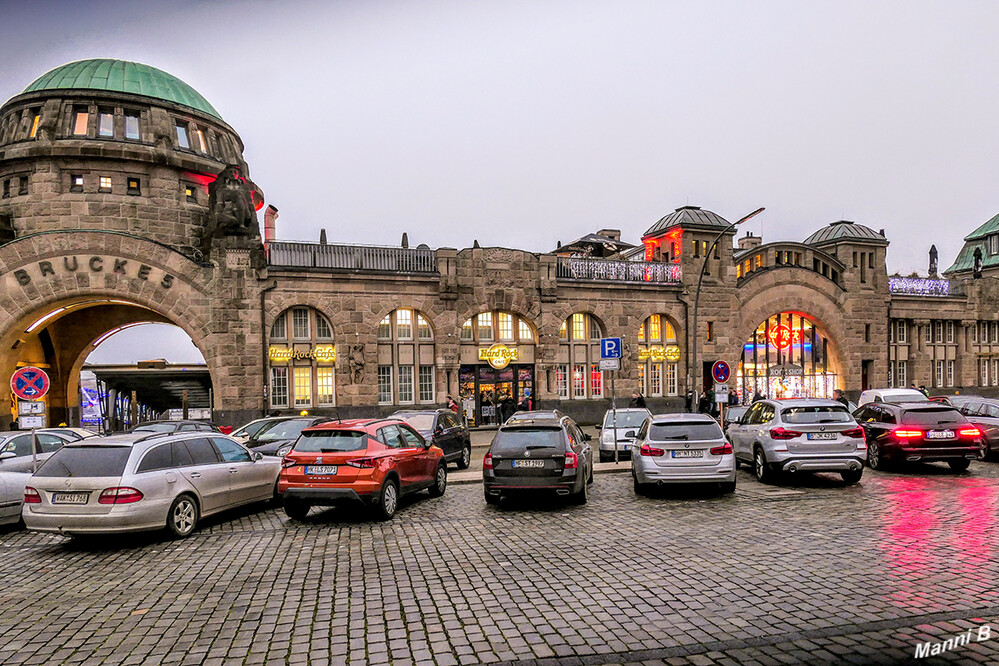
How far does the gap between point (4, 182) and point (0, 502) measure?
1054 inches

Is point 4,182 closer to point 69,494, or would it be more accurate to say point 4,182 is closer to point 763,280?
point 69,494

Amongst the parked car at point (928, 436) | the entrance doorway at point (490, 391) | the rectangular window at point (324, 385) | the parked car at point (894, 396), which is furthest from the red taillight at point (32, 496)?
the entrance doorway at point (490, 391)

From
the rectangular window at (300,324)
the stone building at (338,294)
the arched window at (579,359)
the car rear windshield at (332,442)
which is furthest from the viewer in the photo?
the arched window at (579,359)

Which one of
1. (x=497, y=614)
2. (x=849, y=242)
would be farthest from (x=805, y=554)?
(x=849, y=242)

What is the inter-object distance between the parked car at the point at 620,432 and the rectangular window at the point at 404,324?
40.9 ft

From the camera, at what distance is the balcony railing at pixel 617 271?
33.5m

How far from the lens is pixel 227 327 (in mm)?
27141

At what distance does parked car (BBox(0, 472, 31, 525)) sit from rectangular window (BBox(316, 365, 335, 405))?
17528 millimetres

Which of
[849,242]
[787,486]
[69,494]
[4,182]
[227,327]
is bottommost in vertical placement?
[787,486]

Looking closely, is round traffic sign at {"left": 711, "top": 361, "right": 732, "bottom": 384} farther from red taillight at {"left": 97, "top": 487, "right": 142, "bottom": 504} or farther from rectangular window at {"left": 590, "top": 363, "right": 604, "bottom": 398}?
red taillight at {"left": 97, "top": 487, "right": 142, "bottom": 504}

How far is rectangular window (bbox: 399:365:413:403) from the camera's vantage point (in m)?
30.5

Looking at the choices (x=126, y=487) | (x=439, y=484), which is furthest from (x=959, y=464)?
(x=126, y=487)

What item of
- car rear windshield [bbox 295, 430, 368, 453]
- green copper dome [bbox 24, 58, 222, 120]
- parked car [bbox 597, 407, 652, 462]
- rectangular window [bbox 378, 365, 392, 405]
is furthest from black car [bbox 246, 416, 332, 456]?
green copper dome [bbox 24, 58, 222, 120]

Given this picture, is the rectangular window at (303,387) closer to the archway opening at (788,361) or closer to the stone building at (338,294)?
the stone building at (338,294)
